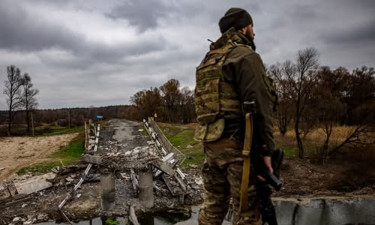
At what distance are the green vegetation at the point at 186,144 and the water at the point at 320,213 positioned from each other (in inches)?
274

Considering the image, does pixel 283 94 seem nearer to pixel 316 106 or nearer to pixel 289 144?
pixel 316 106

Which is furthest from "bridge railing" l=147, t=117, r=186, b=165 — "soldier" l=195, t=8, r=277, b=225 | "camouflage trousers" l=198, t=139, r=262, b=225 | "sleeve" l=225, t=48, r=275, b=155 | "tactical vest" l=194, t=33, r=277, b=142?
"sleeve" l=225, t=48, r=275, b=155

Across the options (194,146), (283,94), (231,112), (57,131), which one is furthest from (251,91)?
(57,131)

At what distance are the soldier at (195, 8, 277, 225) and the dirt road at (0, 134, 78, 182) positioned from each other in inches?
545

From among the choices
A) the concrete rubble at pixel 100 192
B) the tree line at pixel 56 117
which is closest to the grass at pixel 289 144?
the concrete rubble at pixel 100 192

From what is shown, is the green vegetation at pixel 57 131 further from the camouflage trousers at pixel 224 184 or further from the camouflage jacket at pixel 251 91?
the camouflage jacket at pixel 251 91

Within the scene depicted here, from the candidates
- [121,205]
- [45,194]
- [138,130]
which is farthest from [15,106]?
[121,205]

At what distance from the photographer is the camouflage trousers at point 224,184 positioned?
2912mm

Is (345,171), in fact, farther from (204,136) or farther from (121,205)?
(204,136)

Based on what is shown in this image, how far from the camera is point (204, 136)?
314cm

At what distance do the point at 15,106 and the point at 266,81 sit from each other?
4887 cm

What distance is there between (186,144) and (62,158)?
831 centimetres

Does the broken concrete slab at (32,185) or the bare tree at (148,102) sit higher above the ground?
the bare tree at (148,102)

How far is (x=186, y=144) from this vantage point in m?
21.8
